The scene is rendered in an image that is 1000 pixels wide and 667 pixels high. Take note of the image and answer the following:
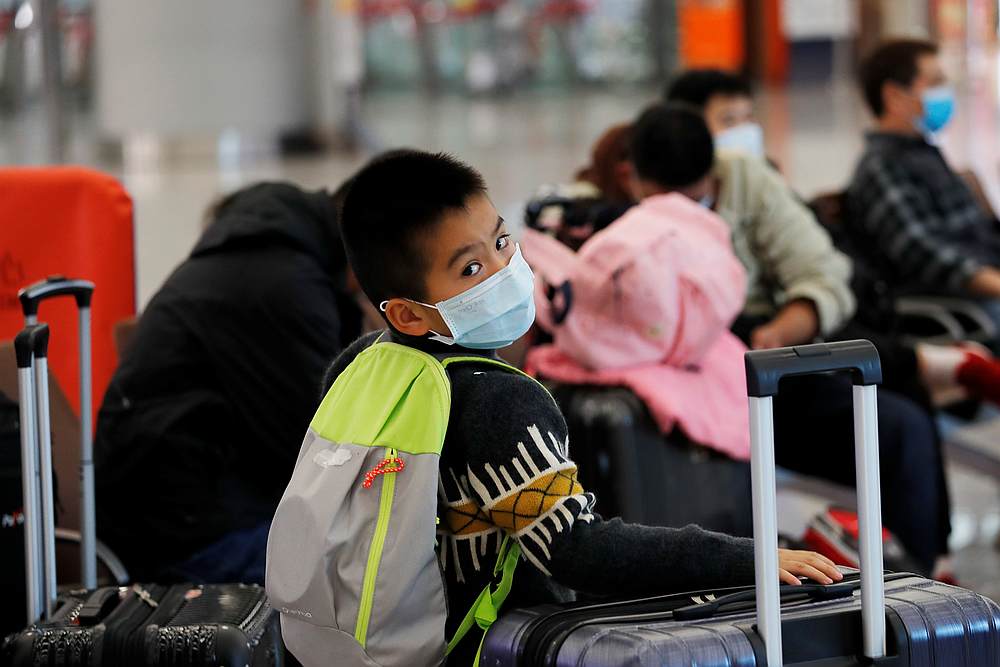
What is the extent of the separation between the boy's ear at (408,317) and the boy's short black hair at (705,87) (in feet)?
8.19

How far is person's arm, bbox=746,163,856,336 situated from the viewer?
11.9 feet

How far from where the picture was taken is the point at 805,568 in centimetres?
173

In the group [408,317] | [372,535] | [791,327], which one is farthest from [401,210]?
[791,327]

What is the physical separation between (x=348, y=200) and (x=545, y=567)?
51 centimetres

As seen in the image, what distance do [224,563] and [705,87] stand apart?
2.20 metres

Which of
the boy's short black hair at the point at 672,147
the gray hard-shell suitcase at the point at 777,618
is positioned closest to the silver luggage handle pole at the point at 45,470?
the gray hard-shell suitcase at the point at 777,618

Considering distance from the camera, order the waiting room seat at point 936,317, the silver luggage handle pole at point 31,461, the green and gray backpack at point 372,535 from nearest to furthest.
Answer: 1. the green and gray backpack at point 372,535
2. the silver luggage handle pole at point 31,461
3. the waiting room seat at point 936,317

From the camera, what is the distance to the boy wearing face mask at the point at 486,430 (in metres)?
1.67

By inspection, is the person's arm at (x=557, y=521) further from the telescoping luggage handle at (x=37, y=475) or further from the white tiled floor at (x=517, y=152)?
the white tiled floor at (x=517, y=152)

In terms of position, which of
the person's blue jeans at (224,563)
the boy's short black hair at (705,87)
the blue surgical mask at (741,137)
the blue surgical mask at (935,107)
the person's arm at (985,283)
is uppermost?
the boy's short black hair at (705,87)

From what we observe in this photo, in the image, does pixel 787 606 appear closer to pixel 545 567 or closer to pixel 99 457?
pixel 545 567

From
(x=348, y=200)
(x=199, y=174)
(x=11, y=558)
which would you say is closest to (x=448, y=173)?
(x=348, y=200)

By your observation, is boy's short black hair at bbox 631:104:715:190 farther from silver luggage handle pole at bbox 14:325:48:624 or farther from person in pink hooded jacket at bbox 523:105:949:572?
silver luggage handle pole at bbox 14:325:48:624

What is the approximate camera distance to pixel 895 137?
457 centimetres
